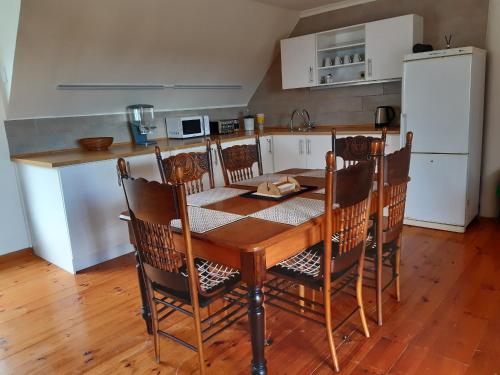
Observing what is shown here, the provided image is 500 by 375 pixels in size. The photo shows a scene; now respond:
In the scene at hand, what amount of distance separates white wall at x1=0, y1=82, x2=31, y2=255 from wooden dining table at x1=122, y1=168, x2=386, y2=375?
7.48ft

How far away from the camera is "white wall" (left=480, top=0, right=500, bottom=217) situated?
344 cm

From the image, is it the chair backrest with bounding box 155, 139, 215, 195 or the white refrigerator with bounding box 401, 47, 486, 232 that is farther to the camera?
the white refrigerator with bounding box 401, 47, 486, 232

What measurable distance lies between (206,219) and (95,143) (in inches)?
84.4

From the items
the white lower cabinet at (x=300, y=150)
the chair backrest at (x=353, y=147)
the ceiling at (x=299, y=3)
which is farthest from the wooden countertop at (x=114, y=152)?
the ceiling at (x=299, y=3)

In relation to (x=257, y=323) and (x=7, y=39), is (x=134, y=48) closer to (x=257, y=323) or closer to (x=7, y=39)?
(x=7, y=39)

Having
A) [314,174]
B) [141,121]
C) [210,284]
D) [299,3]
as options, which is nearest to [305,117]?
[299,3]

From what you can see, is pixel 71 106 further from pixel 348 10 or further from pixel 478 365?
pixel 478 365

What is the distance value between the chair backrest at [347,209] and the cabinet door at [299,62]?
107 inches

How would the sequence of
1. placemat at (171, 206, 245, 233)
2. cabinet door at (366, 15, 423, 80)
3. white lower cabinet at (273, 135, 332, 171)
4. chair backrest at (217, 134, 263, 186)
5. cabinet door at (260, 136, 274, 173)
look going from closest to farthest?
placemat at (171, 206, 245, 233)
chair backrest at (217, 134, 263, 186)
cabinet door at (366, 15, 423, 80)
white lower cabinet at (273, 135, 332, 171)
cabinet door at (260, 136, 274, 173)

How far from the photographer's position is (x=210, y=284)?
1.77 meters

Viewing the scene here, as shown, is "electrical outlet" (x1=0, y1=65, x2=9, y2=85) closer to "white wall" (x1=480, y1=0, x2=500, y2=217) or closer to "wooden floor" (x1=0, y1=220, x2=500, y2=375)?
Answer: "wooden floor" (x1=0, y1=220, x2=500, y2=375)

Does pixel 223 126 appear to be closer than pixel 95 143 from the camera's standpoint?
No

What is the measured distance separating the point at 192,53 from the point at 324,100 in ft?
5.26

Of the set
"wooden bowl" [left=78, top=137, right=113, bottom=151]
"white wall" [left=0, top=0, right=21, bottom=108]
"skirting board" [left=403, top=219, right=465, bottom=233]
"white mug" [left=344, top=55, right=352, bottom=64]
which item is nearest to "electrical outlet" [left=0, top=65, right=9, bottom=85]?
"white wall" [left=0, top=0, right=21, bottom=108]
